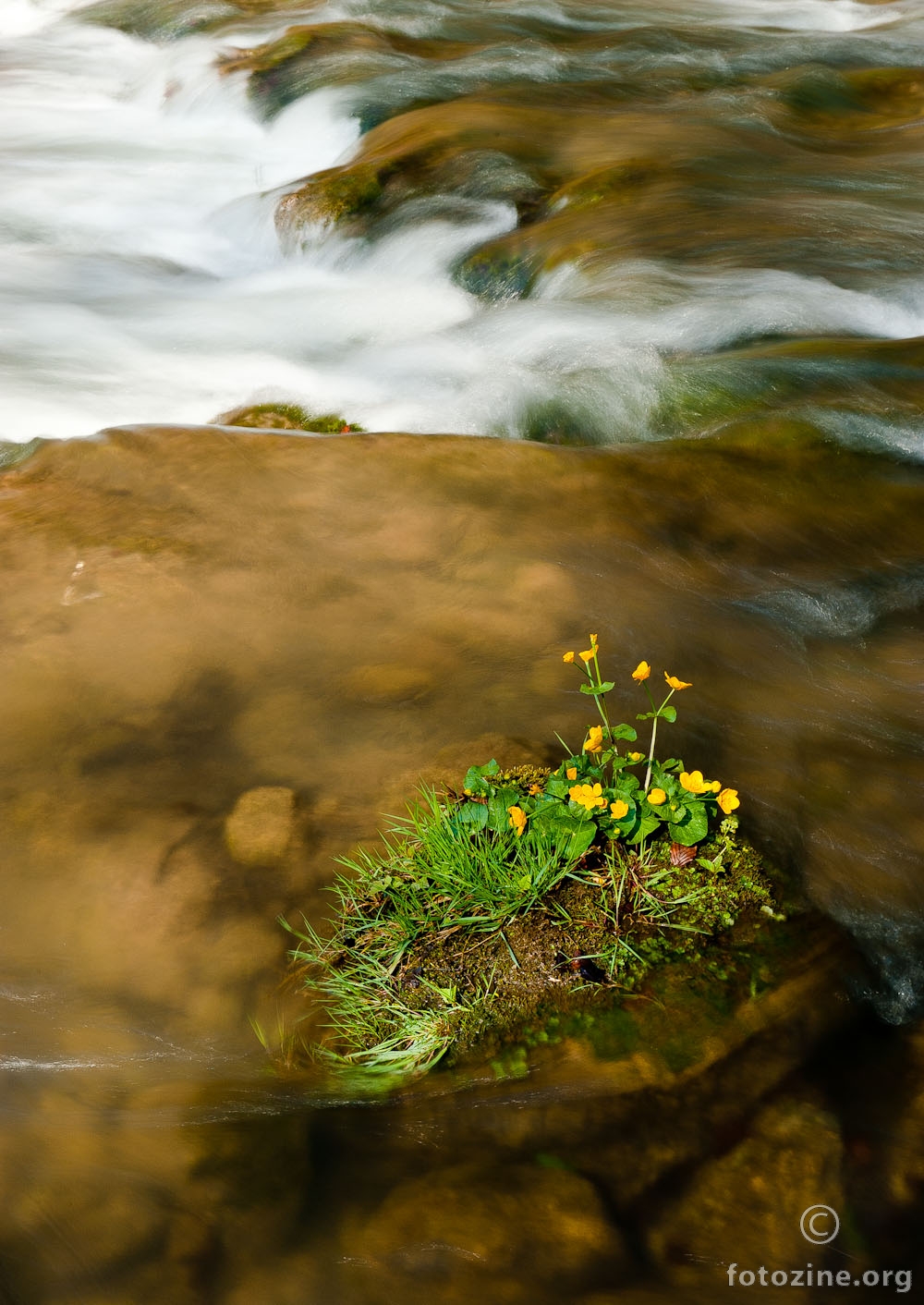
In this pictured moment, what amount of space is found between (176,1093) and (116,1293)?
39 centimetres

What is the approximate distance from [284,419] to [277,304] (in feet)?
7.97

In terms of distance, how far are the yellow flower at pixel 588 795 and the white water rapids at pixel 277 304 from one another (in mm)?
2869

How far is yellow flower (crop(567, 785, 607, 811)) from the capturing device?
251 cm

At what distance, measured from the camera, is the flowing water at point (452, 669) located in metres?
2.11

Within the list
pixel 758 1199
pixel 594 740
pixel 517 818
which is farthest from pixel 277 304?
pixel 758 1199

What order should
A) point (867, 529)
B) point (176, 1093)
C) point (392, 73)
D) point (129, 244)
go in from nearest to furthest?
point (176, 1093) → point (867, 529) → point (129, 244) → point (392, 73)

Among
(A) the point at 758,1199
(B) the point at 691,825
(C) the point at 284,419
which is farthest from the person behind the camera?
(C) the point at 284,419

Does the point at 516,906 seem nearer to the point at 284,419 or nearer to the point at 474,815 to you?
the point at 474,815

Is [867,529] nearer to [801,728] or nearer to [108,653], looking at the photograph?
[801,728]

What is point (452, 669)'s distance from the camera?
3.26 m

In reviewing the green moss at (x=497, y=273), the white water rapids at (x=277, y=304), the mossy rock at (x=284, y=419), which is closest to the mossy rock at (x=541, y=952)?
the white water rapids at (x=277, y=304)

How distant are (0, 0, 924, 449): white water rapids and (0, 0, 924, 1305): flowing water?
5cm

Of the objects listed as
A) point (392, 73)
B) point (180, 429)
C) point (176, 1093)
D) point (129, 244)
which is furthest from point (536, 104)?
point (176, 1093)

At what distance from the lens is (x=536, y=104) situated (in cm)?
937
